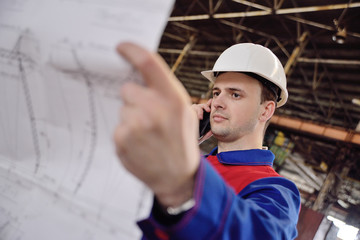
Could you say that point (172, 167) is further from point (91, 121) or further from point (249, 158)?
point (249, 158)

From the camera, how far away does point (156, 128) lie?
1.34 ft

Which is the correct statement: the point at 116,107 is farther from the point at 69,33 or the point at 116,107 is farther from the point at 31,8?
the point at 31,8

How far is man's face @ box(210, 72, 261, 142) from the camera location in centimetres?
166

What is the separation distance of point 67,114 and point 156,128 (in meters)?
0.33

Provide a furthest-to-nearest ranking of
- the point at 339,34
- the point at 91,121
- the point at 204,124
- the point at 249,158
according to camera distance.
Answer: the point at 339,34 < the point at 204,124 < the point at 249,158 < the point at 91,121

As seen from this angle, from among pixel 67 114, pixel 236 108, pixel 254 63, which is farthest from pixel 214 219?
pixel 254 63

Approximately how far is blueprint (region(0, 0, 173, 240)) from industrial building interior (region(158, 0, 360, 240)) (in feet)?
17.4

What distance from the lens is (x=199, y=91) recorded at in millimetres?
14180

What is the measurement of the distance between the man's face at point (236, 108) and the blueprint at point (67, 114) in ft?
3.88

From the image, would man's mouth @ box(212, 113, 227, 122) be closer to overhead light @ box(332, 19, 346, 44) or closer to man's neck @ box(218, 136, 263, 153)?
man's neck @ box(218, 136, 263, 153)

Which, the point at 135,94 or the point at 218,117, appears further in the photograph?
the point at 218,117

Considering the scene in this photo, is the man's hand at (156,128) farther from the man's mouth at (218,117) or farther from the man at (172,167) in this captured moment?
the man's mouth at (218,117)

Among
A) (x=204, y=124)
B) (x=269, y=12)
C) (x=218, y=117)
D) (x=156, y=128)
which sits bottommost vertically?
(x=204, y=124)

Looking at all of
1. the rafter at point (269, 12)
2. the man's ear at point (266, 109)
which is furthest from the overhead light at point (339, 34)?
the man's ear at point (266, 109)
